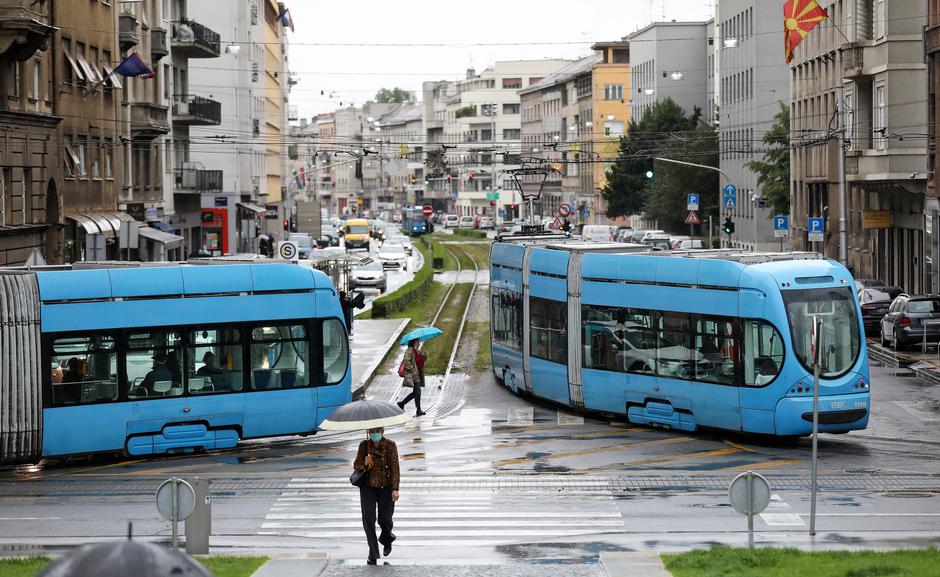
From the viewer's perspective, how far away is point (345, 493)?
67.6 ft

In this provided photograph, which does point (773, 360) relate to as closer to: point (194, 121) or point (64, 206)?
point (64, 206)

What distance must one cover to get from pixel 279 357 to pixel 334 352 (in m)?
0.95

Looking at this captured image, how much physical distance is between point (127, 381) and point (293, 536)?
734cm

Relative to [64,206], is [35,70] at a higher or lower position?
higher

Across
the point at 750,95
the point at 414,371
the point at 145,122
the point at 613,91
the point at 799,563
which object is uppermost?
the point at 613,91

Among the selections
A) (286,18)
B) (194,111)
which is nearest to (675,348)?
(194,111)

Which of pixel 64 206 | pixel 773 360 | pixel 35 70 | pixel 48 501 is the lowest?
pixel 48 501

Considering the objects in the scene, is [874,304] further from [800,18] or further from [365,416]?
[365,416]

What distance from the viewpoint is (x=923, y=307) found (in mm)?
41219

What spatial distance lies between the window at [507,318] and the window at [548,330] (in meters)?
1.01

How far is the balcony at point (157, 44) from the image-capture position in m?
61.3

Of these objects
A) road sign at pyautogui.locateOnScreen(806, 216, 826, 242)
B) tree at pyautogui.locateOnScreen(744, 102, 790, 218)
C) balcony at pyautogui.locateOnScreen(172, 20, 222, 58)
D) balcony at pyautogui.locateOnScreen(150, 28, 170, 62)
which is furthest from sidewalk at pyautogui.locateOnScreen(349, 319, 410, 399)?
tree at pyautogui.locateOnScreen(744, 102, 790, 218)

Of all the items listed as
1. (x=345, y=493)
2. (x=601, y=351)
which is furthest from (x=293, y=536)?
(x=601, y=351)

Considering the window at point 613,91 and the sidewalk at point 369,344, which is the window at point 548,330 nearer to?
the sidewalk at point 369,344
